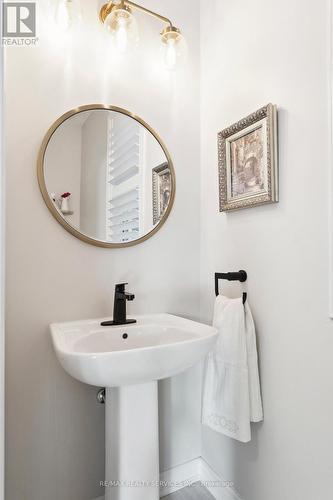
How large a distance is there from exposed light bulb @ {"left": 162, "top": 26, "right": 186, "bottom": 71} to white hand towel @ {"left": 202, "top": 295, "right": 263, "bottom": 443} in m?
1.16

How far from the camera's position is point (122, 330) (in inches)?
46.6

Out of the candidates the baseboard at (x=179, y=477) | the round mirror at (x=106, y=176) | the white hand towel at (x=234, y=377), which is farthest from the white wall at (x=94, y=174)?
the baseboard at (x=179, y=477)

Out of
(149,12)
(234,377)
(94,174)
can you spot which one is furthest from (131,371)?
(149,12)

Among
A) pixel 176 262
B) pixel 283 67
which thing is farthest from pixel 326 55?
pixel 176 262

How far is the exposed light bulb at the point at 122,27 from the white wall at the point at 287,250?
1.48 feet

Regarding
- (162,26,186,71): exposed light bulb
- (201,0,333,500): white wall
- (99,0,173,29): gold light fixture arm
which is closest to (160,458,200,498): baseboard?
(201,0,333,500): white wall

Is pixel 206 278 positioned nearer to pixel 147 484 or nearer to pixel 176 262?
pixel 176 262

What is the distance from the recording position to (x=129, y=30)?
1266 millimetres

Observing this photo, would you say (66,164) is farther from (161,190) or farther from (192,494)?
(192,494)

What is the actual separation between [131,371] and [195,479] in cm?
107

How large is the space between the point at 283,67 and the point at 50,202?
1.04m

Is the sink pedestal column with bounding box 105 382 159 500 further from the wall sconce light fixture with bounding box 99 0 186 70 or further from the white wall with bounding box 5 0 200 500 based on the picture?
the wall sconce light fixture with bounding box 99 0 186 70

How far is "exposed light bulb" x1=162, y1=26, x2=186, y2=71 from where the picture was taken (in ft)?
4.48

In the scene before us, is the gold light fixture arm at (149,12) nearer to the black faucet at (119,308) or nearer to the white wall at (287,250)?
the white wall at (287,250)
